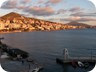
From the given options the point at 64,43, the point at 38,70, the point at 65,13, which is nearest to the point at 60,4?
the point at 65,13

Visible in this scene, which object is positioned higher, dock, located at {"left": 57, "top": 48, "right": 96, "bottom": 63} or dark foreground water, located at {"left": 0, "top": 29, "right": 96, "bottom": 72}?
dark foreground water, located at {"left": 0, "top": 29, "right": 96, "bottom": 72}

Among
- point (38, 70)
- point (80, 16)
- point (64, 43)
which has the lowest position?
point (38, 70)

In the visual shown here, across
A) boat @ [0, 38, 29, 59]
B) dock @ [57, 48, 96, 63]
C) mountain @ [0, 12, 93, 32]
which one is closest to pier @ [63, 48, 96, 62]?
dock @ [57, 48, 96, 63]

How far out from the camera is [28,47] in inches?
215

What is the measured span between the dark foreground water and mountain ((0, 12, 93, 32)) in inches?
2.5

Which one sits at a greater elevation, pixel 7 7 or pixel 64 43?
pixel 7 7

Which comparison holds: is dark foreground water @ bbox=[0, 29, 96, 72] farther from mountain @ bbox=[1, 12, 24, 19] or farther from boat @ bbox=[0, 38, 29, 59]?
mountain @ bbox=[1, 12, 24, 19]

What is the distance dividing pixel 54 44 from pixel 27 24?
1.38 feet

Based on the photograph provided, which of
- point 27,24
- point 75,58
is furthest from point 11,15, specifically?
point 75,58

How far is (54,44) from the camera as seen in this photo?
A: 5406 mm

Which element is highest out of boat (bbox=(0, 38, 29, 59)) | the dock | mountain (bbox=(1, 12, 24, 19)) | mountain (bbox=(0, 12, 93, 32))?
mountain (bbox=(1, 12, 24, 19))

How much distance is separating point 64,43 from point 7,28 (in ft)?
2.51

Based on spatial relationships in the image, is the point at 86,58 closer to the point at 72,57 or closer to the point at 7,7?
the point at 72,57

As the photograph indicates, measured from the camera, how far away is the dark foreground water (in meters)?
5.36
